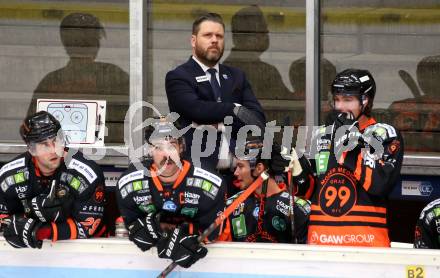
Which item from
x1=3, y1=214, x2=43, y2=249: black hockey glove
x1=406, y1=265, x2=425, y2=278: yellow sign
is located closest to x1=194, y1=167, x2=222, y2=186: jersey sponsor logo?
x1=3, y1=214, x2=43, y2=249: black hockey glove

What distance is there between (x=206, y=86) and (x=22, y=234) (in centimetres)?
161

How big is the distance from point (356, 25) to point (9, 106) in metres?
2.68

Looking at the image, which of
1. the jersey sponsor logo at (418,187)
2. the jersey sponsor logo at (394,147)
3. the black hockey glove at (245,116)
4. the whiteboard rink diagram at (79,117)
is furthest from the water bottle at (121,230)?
the jersey sponsor logo at (418,187)

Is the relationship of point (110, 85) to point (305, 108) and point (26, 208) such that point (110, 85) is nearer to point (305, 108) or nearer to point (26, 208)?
point (305, 108)

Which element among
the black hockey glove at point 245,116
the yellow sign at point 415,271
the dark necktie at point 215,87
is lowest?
the yellow sign at point 415,271

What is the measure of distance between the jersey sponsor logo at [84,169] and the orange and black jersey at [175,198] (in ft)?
1.02

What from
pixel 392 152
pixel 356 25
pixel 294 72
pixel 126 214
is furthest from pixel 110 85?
pixel 392 152

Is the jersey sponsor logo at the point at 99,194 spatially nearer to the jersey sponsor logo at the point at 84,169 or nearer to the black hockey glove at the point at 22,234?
the jersey sponsor logo at the point at 84,169

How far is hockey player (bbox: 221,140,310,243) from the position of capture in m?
5.51

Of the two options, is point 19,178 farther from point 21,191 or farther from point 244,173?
point 244,173

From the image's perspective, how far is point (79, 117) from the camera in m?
7.21

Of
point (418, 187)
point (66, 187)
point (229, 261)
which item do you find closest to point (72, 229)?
point (66, 187)

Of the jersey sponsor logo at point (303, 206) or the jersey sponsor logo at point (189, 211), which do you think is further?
the jersey sponsor logo at point (303, 206)

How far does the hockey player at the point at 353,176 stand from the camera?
490 centimetres
